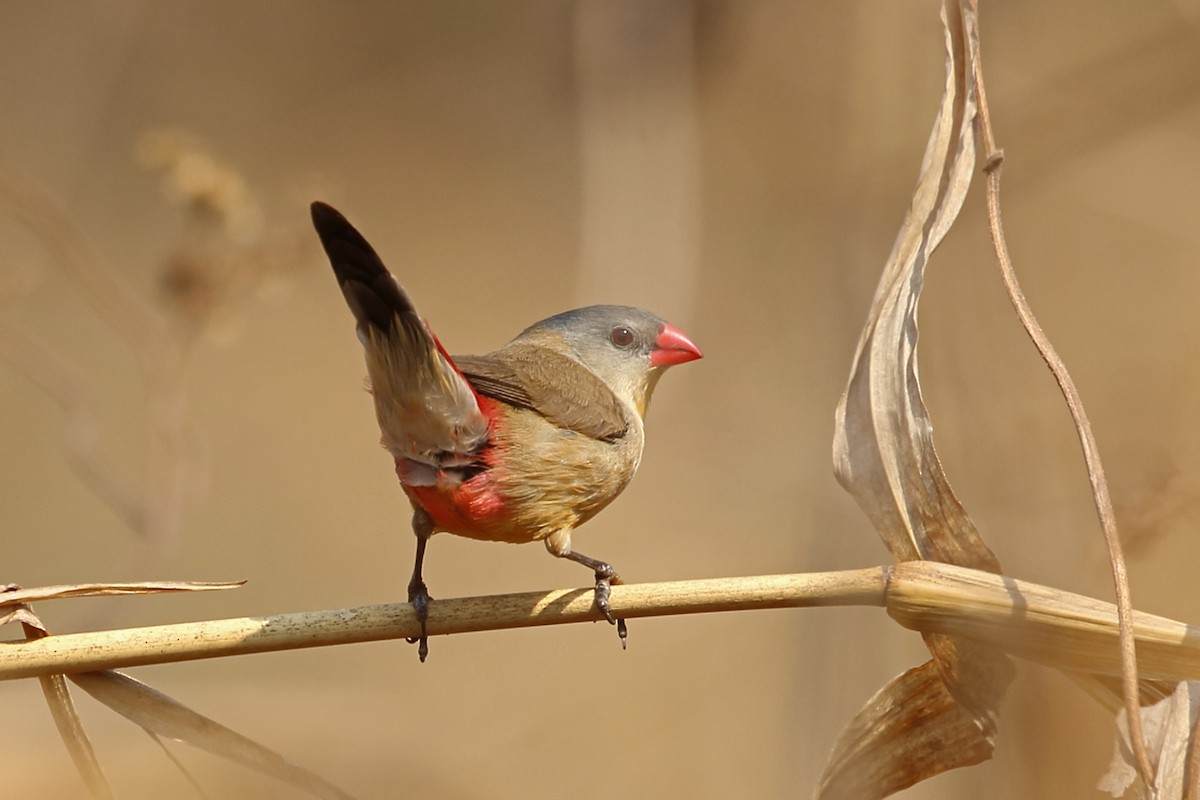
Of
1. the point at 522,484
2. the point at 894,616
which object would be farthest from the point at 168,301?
the point at 894,616

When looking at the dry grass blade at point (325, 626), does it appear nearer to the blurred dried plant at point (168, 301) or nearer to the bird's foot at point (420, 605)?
the bird's foot at point (420, 605)

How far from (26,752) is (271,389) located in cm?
253

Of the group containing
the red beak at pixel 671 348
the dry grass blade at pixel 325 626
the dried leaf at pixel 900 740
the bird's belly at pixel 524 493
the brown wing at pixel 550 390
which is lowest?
the dried leaf at pixel 900 740

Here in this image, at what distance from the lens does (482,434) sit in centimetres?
226

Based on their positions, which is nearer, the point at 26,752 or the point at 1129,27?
the point at 26,752

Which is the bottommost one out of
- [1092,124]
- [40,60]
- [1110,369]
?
[1110,369]

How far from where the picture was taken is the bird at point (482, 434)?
2.00 m

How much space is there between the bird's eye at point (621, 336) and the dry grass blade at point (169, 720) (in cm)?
178

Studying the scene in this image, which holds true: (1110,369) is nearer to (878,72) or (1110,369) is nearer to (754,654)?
(878,72)

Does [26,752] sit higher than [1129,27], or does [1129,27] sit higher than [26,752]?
[1129,27]

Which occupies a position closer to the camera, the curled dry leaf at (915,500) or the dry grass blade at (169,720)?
the dry grass blade at (169,720)

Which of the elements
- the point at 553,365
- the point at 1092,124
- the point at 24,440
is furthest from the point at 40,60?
the point at 1092,124

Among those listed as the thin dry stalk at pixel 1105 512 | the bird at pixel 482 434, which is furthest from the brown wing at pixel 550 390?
the thin dry stalk at pixel 1105 512

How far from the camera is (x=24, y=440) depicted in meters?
4.52
